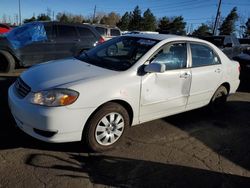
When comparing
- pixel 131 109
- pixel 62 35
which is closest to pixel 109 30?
pixel 62 35

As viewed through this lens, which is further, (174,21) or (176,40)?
(174,21)

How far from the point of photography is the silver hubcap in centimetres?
364

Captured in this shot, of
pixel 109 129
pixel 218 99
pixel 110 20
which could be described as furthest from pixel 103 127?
pixel 110 20

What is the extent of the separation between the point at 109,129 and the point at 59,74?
1.03 m

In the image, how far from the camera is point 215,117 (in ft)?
18.2

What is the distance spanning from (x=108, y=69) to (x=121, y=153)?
48.0 inches

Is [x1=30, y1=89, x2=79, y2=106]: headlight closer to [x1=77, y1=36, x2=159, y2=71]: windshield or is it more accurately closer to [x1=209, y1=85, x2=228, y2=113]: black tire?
[x1=77, y1=36, x2=159, y2=71]: windshield

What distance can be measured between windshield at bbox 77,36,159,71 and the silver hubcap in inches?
28.7

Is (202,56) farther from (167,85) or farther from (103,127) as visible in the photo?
(103,127)

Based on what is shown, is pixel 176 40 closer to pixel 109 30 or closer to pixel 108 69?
pixel 108 69

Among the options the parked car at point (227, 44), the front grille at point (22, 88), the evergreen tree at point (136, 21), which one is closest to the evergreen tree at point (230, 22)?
the evergreen tree at point (136, 21)

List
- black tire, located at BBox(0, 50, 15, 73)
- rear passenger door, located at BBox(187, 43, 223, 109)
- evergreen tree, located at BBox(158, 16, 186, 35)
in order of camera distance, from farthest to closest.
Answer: evergreen tree, located at BBox(158, 16, 186, 35) < black tire, located at BBox(0, 50, 15, 73) < rear passenger door, located at BBox(187, 43, 223, 109)

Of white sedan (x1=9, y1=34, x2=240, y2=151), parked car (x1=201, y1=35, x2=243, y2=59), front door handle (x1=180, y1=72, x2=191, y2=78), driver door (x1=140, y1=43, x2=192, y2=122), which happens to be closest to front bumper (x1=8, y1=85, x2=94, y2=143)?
white sedan (x1=9, y1=34, x2=240, y2=151)

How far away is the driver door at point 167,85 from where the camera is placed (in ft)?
13.2
